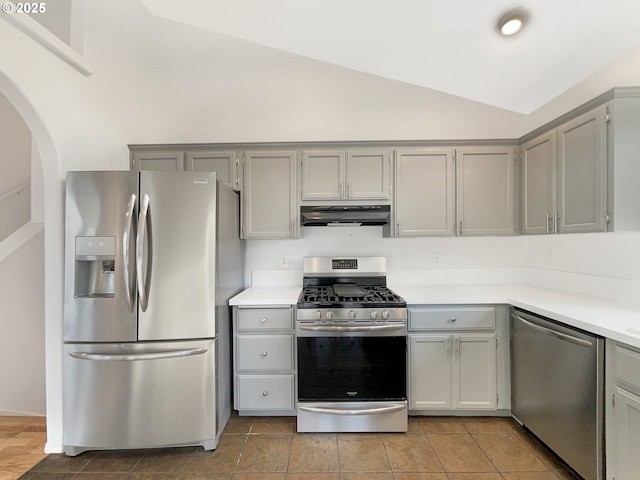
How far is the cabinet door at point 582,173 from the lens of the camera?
178 centimetres

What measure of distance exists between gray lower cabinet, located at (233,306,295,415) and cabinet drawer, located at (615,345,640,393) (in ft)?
6.01

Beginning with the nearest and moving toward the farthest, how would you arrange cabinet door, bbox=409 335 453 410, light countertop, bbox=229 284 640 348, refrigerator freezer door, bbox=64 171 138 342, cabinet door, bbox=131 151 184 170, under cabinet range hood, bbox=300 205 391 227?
light countertop, bbox=229 284 640 348 < refrigerator freezer door, bbox=64 171 138 342 < cabinet door, bbox=409 335 453 410 < under cabinet range hood, bbox=300 205 391 227 < cabinet door, bbox=131 151 184 170

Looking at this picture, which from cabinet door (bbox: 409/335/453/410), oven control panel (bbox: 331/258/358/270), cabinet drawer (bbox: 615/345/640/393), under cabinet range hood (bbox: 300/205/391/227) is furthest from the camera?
oven control panel (bbox: 331/258/358/270)

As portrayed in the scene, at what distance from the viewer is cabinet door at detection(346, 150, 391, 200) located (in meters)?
2.59

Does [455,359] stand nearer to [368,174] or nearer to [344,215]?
[344,215]

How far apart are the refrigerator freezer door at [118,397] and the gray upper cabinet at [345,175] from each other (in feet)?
5.42

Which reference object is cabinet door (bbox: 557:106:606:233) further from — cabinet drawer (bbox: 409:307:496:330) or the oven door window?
the oven door window

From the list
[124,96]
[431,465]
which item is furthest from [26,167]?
[431,465]

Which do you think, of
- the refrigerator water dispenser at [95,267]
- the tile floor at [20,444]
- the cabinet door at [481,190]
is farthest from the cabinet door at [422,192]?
the tile floor at [20,444]

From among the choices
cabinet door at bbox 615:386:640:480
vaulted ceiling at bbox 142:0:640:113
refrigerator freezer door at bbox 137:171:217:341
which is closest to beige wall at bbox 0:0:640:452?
vaulted ceiling at bbox 142:0:640:113

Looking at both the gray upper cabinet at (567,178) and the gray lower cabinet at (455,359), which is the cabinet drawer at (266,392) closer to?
the gray lower cabinet at (455,359)

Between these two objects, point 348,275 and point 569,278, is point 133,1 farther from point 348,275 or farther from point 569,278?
point 569,278

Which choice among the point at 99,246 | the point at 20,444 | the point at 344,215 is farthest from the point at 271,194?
the point at 20,444

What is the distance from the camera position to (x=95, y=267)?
6.42ft
